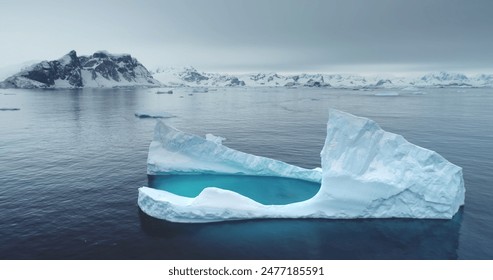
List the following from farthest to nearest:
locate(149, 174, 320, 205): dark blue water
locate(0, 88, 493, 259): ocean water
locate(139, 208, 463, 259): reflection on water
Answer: locate(149, 174, 320, 205): dark blue water, locate(0, 88, 493, 259): ocean water, locate(139, 208, 463, 259): reflection on water

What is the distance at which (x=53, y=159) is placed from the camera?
104 feet

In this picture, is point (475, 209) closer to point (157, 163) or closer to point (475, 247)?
point (475, 247)

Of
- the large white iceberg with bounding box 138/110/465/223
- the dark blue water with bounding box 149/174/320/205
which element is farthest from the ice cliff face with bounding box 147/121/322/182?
the large white iceberg with bounding box 138/110/465/223

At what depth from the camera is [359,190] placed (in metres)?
19.8

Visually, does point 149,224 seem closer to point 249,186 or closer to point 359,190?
point 249,186

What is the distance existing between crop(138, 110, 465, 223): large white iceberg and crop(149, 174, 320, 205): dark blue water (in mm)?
2485

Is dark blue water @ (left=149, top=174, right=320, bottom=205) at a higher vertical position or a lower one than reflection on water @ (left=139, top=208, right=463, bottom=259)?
higher

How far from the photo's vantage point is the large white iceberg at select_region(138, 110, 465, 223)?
759 inches

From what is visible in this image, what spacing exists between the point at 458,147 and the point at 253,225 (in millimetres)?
29654

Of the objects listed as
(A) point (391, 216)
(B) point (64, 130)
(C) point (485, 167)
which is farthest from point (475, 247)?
(B) point (64, 130)

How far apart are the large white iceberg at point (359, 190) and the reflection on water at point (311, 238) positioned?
20.7 inches

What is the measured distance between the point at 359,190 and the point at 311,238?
4.85 meters

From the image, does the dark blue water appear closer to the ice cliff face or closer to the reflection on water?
the ice cliff face

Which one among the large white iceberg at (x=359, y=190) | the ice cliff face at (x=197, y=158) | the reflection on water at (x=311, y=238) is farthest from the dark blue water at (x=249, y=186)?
the reflection on water at (x=311, y=238)
